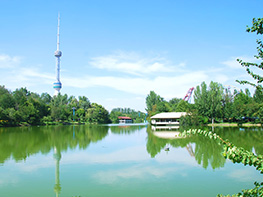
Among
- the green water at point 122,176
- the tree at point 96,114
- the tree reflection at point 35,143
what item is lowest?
the green water at point 122,176

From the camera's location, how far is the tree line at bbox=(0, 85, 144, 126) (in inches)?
1833

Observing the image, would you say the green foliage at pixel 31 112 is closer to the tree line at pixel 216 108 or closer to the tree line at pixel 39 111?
the tree line at pixel 39 111

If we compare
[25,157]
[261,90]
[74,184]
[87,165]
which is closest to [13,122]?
[25,157]

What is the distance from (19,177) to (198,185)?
6.49 meters

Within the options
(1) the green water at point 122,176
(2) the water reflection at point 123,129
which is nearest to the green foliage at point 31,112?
(2) the water reflection at point 123,129

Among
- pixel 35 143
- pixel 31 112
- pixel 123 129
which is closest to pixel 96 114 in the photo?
pixel 31 112

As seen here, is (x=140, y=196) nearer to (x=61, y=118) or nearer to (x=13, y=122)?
(x=13, y=122)

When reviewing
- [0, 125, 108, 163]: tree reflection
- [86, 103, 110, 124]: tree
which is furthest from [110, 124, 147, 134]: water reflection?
[86, 103, 110, 124]: tree

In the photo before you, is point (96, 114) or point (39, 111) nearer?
point (39, 111)

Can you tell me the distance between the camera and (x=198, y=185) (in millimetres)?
8078

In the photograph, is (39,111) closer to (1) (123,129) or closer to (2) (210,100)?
(1) (123,129)

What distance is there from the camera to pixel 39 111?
56.6m

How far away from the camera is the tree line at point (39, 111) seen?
46562mm

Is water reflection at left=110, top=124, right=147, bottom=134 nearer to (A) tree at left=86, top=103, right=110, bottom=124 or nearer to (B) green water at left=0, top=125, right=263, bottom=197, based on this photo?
(B) green water at left=0, top=125, right=263, bottom=197
